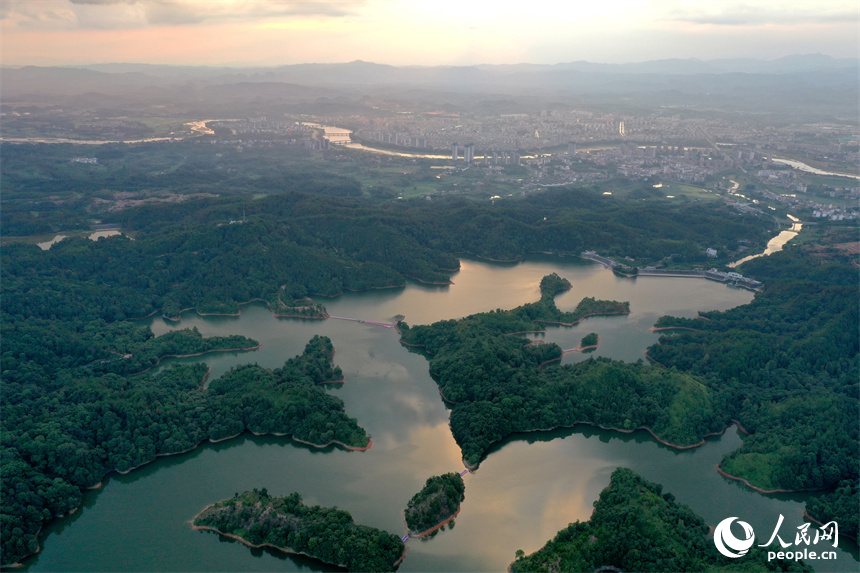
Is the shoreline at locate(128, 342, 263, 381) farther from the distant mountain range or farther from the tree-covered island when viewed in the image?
the distant mountain range

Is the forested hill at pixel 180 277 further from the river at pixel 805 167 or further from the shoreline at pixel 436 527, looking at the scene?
the river at pixel 805 167

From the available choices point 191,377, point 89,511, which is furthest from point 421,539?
point 191,377

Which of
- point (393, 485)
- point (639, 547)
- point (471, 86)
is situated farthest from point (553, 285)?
point (471, 86)

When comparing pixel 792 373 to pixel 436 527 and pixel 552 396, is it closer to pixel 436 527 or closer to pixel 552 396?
pixel 552 396

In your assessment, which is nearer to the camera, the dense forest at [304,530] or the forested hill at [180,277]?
the dense forest at [304,530]

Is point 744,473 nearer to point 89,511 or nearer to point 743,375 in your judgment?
point 743,375

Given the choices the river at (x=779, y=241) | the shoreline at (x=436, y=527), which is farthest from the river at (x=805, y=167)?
the shoreline at (x=436, y=527)

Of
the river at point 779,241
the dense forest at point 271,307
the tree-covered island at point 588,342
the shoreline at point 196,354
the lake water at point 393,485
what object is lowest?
the lake water at point 393,485
